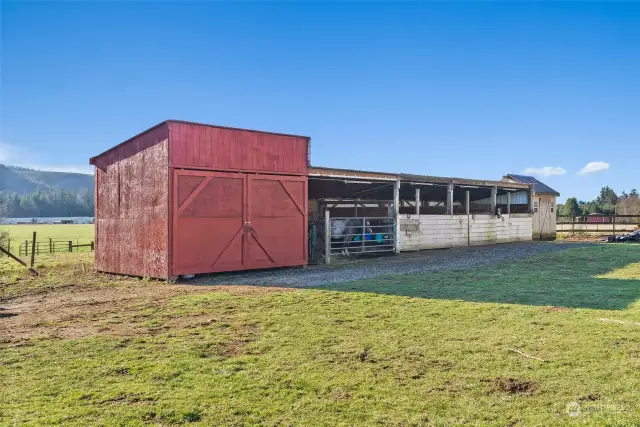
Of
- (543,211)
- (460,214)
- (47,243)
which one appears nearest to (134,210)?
(460,214)

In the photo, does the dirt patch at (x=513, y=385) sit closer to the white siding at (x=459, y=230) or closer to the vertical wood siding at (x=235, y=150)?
the vertical wood siding at (x=235, y=150)

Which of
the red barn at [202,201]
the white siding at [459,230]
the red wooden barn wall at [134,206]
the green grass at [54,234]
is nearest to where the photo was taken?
the red barn at [202,201]

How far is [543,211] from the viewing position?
2628 cm

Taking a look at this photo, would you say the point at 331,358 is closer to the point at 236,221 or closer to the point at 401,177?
the point at 236,221

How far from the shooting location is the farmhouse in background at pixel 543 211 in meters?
25.9

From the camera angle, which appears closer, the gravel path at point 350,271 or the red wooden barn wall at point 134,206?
the gravel path at point 350,271

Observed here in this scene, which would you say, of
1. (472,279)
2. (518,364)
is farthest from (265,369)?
(472,279)

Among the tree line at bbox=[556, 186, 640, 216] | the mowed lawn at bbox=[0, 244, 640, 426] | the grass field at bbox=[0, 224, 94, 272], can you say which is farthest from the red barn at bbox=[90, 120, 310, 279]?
the tree line at bbox=[556, 186, 640, 216]

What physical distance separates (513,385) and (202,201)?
9197 mm

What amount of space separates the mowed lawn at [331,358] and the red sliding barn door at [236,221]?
281 cm

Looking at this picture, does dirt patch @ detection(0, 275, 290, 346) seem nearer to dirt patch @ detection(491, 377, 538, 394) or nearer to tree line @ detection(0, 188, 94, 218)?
dirt patch @ detection(491, 377, 538, 394)

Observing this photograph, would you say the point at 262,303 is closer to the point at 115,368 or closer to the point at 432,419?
the point at 115,368

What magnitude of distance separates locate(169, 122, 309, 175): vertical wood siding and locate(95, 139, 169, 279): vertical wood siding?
458mm

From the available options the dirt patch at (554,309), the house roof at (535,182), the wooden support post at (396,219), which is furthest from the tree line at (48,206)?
the dirt patch at (554,309)
